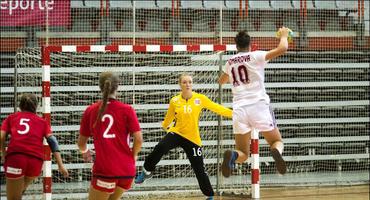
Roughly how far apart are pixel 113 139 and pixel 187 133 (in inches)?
174

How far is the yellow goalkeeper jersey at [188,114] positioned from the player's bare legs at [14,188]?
3333 mm

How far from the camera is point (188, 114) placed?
1138 cm

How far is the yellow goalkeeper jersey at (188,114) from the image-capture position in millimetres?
11375

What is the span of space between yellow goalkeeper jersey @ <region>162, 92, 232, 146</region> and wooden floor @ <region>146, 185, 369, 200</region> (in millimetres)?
2200

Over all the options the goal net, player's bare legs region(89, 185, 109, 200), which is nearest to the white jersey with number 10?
player's bare legs region(89, 185, 109, 200)

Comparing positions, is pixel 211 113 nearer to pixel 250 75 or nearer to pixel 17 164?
pixel 250 75

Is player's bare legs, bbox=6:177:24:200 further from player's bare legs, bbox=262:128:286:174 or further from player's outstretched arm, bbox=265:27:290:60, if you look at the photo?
player's outstretched arm, bbox=265:27:290:60

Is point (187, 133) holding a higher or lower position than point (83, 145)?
lower

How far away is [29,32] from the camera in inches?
619

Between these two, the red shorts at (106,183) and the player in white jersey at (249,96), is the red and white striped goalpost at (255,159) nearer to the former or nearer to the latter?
the player in white jersey at (249,96)

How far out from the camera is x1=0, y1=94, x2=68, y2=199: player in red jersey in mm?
8609

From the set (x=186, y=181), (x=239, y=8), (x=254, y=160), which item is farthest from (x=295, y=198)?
(x=239, y=8)

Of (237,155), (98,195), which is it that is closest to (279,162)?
(237,155)

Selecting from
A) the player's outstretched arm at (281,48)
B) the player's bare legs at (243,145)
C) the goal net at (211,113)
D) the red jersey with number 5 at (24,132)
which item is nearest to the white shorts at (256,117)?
the player's bare legs at (243,145)
